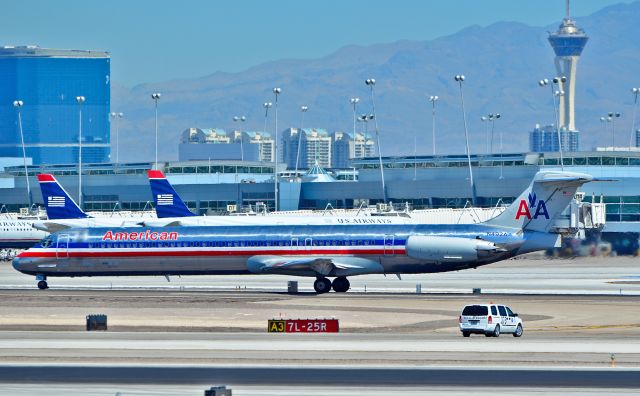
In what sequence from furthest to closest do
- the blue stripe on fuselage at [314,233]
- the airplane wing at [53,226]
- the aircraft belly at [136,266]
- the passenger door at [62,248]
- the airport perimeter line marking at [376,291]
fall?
the airplane wing at [53,226] → the passenger door at [62,248] → the aircraft belly at [136,266] → the airport perimeter line marking at [376,291] → the blue stripe on fuselage at [314,233]

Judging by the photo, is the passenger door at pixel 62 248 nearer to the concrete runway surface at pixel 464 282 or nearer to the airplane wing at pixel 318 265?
the concrete runway surface at pixel 464 282

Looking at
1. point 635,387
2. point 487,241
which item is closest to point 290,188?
point 487,241

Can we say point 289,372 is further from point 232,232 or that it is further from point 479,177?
point 479,177

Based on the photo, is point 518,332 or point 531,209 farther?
point 531,209

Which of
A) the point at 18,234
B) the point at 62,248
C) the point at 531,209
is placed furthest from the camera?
the point at 18,234

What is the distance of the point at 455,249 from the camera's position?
81.5 m

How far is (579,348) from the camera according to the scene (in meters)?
52.6

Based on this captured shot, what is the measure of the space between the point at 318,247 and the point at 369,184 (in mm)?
80580

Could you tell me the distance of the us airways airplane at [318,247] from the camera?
8206cm

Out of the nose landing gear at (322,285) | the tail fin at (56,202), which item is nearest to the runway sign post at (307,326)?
the nose landing gear at (322,285)

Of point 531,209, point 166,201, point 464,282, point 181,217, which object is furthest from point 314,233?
point 166,201

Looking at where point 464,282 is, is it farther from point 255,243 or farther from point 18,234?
point 18,234

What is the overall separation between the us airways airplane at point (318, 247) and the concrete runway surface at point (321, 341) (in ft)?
5.73

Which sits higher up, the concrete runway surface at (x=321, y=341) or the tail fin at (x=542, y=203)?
the tail fin at (x=542, y=203)
